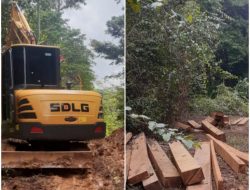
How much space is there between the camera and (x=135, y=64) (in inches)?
130

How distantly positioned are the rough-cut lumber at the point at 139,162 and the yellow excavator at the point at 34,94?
1.62ft

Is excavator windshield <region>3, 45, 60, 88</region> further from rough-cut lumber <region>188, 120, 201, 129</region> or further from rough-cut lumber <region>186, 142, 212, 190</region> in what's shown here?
rough-cut lumber <region>186, 142, 212, 190</region>

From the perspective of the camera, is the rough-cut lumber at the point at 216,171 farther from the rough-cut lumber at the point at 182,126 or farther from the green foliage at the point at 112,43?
the green foliage at the point at 112,43

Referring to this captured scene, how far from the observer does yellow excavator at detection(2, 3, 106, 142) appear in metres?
2.86

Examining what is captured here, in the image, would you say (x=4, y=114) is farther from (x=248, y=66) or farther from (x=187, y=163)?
(x=248, y=66)

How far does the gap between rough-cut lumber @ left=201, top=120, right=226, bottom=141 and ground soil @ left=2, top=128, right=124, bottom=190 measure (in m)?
0.62

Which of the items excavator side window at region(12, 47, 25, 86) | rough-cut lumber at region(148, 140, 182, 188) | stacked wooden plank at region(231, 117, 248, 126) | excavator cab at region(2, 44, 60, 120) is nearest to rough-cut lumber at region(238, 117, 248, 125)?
stacked wooden plank at region(231, 117, 248, 126)

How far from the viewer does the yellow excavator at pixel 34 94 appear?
286 centimetres

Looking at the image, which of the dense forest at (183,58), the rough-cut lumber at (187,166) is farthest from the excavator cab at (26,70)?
the rough-cut lumber at (187,166)

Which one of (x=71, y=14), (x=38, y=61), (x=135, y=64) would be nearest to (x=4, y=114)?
(x=38, y=61)

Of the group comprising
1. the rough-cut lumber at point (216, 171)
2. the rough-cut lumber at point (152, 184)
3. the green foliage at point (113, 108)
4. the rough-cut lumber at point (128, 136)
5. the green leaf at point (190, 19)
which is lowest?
the rough-cut lumber at point (152, 184)

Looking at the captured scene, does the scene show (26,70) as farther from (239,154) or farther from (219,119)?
(239,154)

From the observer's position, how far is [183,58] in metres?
3.29

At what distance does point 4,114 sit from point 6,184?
45 centimetres
